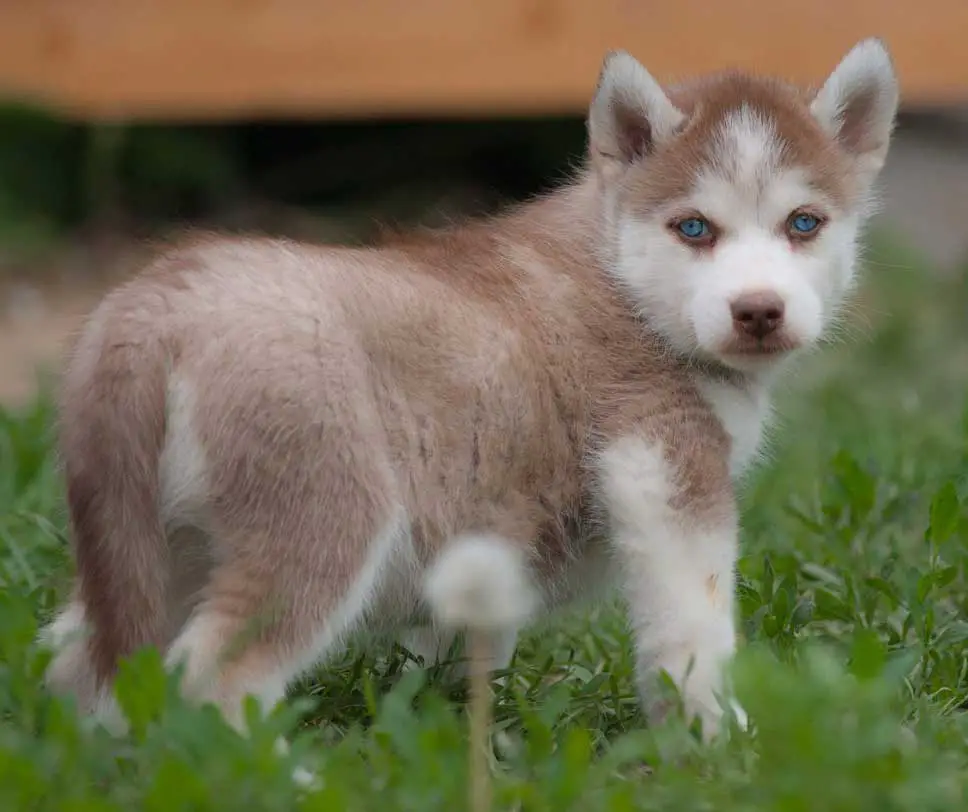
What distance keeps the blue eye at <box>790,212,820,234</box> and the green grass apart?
0.81 m

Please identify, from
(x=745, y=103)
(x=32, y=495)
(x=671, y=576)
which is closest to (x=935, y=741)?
(x=671, y=576)

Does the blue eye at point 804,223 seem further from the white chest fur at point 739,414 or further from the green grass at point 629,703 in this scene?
the green grass at point 629,703

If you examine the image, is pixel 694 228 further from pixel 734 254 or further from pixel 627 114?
pixel 627 114

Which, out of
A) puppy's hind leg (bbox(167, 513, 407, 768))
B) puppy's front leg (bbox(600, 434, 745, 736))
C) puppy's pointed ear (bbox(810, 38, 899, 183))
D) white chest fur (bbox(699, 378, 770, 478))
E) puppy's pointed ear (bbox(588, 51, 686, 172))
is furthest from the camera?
puppy's pointed ear (bbox(810, 38, 899, 183))

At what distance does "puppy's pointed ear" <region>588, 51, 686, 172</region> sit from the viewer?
427cm

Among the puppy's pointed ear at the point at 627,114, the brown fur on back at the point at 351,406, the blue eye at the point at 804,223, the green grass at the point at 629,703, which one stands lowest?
the green grass at the point at 629,703

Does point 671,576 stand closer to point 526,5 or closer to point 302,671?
point 302,671

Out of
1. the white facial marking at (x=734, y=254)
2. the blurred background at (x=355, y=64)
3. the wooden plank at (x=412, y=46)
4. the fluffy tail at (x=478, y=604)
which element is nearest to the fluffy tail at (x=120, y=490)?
the fluffy tail at (x=478, y=604)

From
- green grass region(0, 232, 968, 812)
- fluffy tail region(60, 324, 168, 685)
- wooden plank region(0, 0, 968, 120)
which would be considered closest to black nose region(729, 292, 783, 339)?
green grass region(0, 232, 968, 812)

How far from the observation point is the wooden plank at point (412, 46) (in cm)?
837

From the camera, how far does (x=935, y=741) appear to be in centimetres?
355

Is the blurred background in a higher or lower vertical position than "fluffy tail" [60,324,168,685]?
lower

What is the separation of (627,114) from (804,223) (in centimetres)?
56

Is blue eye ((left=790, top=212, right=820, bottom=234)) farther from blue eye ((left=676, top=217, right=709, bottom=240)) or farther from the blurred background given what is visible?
the blurred background
